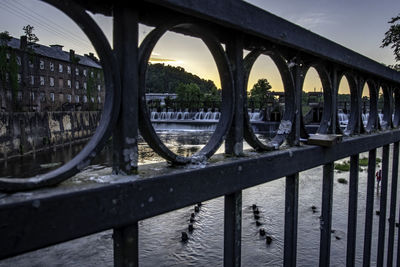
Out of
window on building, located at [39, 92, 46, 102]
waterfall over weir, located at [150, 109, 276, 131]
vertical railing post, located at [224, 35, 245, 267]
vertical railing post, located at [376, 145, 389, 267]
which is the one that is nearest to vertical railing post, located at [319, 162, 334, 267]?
vertical railing post, located at [224, 35, 245, 267]

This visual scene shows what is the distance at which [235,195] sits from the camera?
4.35 ft

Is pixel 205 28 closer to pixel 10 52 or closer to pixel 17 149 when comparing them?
pixel 17 149

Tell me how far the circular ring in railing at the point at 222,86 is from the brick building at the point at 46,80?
3599cm

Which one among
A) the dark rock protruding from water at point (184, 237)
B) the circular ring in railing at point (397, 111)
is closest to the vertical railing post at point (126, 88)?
the circular ring in railing at point (397, 111)

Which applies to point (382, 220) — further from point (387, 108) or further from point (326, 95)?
point (326, 95)

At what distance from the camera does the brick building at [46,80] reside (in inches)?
1323

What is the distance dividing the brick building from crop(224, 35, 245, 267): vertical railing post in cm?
3599

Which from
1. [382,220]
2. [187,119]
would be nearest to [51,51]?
[187,119]

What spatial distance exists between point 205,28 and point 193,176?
593 millimetres

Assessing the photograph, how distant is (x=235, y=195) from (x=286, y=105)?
0.70 m

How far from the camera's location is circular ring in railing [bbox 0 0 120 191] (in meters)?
0.82

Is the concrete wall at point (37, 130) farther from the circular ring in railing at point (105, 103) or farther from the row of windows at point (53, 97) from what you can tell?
the circular ring in railing at point (105, 103)

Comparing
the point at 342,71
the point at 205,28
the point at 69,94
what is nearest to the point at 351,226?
the point at 342,71

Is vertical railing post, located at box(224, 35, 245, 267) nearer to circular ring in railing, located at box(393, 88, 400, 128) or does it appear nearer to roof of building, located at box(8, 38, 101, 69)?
circular ring in railing, located at box(393, 88, 400, 128)
